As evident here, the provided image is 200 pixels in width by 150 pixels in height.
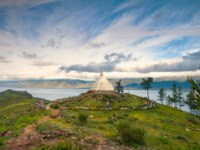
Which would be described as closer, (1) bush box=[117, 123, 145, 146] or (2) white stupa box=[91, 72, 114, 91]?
(1) bush box=[117, 123, 145, 146]

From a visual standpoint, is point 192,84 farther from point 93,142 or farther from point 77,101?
point 77,101

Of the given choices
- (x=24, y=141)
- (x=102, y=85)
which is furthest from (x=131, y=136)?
(x=102, y=85)

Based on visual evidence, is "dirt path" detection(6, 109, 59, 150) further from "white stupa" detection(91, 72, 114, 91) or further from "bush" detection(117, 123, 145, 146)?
"white stupa" detection(91, 72, 114, 91)

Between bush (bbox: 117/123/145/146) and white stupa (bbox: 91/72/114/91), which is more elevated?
white stupa (bbox: 91/72/114/91)

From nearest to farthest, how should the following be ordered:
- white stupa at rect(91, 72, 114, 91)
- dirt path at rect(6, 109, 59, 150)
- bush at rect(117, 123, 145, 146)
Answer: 1. dirt path at rect(6, 109, 59, 150)
2. bush at rect(117, 123, 145, 146)
3. white stupa at rect(91, 72, 114, 91)

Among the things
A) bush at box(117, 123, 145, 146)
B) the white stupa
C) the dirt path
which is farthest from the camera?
the white stupa

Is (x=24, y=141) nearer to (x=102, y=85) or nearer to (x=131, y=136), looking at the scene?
(x=131, y=136)

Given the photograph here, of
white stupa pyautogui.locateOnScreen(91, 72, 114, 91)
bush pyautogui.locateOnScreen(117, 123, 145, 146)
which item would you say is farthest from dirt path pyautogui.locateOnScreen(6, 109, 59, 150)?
white stupa pyautogui.locateOnScreen(91, 72, 114, 91)

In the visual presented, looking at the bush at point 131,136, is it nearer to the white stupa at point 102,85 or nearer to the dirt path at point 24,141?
the dirt path at point 24,141

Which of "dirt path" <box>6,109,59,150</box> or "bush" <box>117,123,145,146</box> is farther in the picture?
"bush" <box>117,123,145,146</box>

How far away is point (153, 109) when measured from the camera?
6338 cm

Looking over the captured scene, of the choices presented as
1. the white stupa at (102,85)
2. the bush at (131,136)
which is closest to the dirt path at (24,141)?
the bush at (131,136)

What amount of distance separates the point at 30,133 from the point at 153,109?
1765 inches

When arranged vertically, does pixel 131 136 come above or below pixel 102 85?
below
